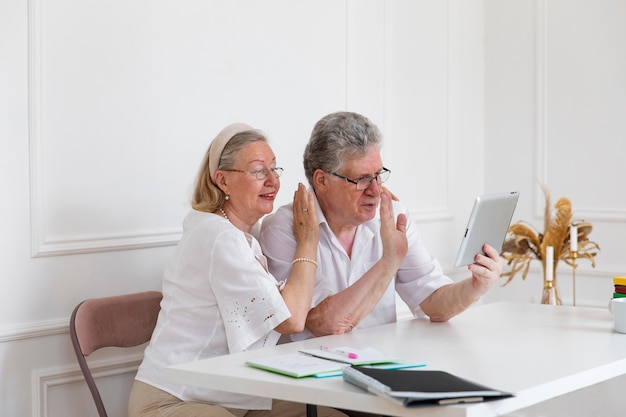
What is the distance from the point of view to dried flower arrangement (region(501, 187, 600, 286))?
14.0 ft

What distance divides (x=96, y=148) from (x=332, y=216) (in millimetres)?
792

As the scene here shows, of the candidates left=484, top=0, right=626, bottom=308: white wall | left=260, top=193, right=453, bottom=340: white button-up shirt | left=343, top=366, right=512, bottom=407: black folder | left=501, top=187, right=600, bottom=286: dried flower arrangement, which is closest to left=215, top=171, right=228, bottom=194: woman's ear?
left=260, top=193, right=453, bottom=340: white button-up shirt

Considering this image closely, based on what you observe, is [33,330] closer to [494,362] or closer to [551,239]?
[494,362]

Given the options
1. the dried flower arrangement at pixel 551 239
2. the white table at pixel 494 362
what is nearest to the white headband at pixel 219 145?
the white table at pixel 494 362

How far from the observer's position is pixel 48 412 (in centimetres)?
287

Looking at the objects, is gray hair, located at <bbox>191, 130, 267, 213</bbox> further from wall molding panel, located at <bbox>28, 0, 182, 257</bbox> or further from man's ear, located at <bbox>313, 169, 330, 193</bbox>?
wall molding panel, located at <bbox>28, 0, 182, 257</bbox>

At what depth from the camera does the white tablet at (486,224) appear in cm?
267

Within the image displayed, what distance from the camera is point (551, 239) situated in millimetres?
4312

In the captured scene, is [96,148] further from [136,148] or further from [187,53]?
[187,53]

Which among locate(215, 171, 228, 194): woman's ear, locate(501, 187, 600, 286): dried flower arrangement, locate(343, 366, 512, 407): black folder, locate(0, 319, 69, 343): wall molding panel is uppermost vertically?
locate(215, 171, 228, 194): woman's ear

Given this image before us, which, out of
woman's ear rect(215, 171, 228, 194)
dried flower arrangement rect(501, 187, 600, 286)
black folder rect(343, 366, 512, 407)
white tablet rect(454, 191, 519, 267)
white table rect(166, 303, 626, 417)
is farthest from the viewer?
dried flower arrangement rect(501, 187, 600, 286)

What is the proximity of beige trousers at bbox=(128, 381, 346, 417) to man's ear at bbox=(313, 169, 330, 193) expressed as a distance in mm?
699

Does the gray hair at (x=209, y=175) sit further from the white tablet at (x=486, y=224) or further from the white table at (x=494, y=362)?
the white tablet at (x=486, y=224)

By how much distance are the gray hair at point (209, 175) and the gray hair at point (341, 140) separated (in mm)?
228
